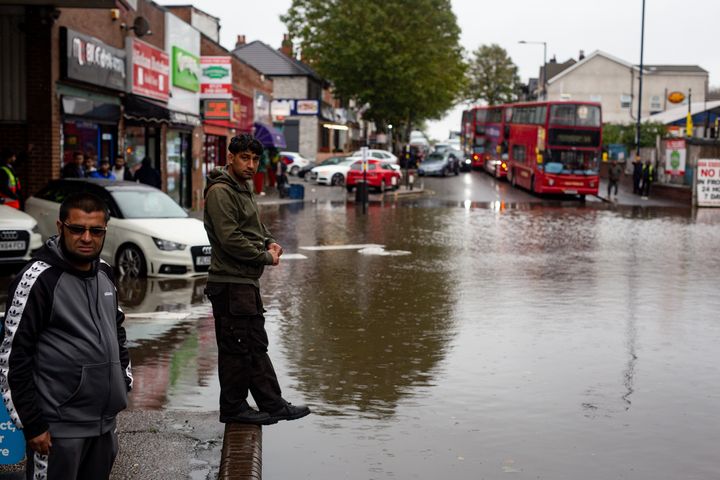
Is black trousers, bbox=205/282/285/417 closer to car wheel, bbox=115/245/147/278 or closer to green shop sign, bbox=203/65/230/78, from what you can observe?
car wheel, bbox=115/245/147/278

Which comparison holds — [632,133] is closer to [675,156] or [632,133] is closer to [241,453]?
[675,156]

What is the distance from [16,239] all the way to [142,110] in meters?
10.6

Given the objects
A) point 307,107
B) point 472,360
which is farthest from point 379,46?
point 472,360

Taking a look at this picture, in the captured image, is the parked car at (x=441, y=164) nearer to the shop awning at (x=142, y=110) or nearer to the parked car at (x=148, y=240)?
the shop awning at (x=142, y=110)

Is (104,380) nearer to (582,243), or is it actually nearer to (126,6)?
(582,243)

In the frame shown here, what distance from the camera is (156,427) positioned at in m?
6.76

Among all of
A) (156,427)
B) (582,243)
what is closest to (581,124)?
(582,243)

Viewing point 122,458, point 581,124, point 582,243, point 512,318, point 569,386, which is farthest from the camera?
point 581,124

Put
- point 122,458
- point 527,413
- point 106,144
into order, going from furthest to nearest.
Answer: point 106,144, point 527,413, point 122,458

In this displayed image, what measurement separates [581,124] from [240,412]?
3841cm

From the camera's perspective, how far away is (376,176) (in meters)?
45.5

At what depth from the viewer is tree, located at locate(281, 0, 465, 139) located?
65750mm

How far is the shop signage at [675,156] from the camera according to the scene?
155 ft

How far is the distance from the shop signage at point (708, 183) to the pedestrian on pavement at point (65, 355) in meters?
38.5
